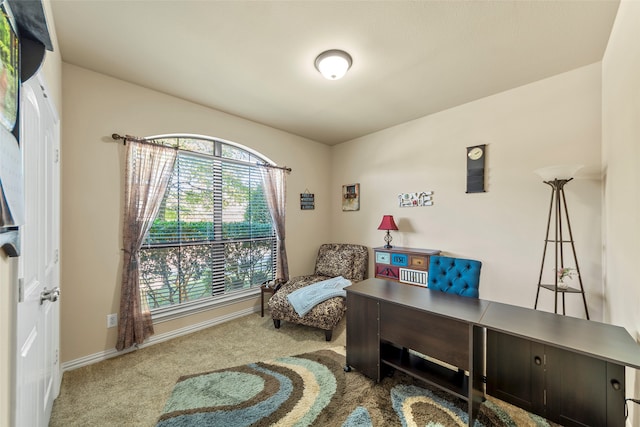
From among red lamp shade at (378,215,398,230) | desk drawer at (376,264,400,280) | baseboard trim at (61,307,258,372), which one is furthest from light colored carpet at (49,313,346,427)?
red lamp shade at (378,215,398,230)

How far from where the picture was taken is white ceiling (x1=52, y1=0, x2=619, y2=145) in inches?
67.6

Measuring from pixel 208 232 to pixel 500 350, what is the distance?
3.13m

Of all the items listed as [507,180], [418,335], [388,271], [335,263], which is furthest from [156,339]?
[507,180]

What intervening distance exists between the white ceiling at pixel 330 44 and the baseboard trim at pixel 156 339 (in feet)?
8.93

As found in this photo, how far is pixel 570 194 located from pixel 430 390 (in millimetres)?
2294

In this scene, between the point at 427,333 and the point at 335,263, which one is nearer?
the point at 427,333

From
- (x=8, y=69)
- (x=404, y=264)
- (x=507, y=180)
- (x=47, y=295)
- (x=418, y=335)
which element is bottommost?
(x=418, y=335)

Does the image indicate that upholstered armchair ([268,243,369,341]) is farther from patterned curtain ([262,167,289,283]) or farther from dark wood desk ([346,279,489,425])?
dark wood desk ([346,279,489,425])

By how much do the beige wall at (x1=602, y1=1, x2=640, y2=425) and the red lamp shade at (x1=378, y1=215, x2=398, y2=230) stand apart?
6.69ft

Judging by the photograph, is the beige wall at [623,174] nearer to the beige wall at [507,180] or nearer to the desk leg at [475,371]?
the beige wall at [507,180]

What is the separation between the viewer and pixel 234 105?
3.12 metres

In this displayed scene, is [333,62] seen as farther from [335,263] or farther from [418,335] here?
[335,263]

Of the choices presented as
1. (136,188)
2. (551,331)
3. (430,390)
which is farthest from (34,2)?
(430,390)

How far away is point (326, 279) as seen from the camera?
12.5ft
